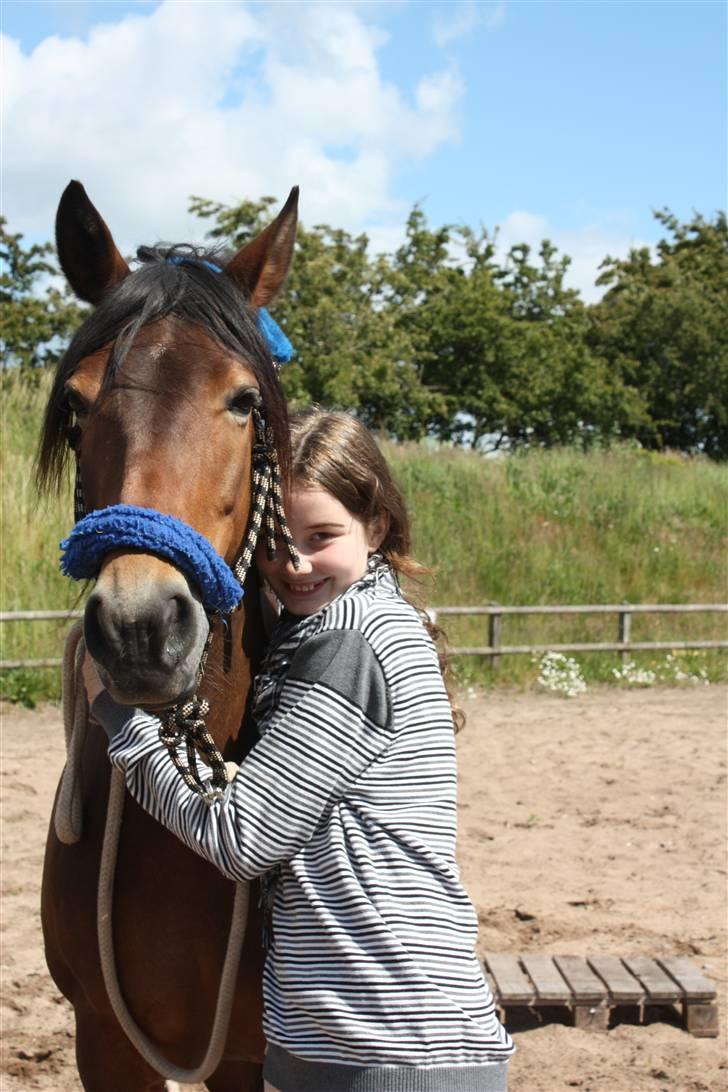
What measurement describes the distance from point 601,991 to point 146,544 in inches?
130

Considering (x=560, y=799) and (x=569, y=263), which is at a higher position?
(x=569, y=263)

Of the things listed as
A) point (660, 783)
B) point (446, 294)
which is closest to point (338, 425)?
point (660, 783)

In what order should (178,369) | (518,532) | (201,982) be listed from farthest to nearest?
(518,532) < (201,982) < (178,369)

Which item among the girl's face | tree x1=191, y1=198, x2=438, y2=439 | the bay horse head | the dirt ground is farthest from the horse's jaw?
tree x1=191, y1=198, x2=438, y2=439

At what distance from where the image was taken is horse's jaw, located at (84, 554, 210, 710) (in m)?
1.56

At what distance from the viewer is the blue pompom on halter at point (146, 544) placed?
1604 millimetres

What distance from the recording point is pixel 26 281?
22.0 m

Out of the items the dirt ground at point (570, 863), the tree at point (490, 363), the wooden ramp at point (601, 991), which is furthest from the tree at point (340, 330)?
the wooden ramp at point (601, 991)

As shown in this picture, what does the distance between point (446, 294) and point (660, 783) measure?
22083 millimetres

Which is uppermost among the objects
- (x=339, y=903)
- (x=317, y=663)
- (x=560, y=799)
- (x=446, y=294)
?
(x=446, y=294)

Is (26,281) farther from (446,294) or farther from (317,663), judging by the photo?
(317,663)

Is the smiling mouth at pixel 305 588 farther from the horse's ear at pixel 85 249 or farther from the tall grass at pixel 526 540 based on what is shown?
the tall grass at pixel 526 540

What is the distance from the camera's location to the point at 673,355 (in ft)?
98.9

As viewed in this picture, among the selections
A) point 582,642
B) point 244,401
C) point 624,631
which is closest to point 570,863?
point 244,401
